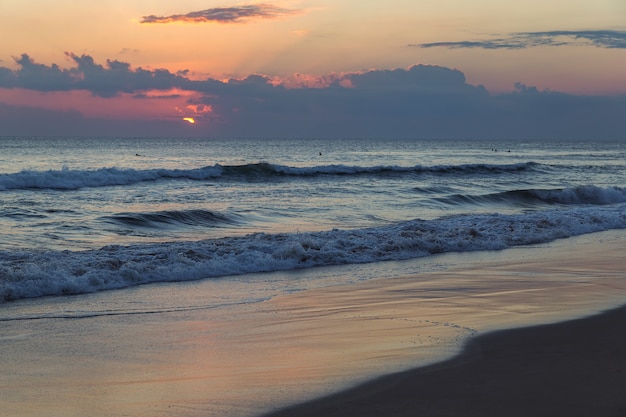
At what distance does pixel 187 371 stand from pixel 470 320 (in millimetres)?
3537

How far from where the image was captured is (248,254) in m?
12.6

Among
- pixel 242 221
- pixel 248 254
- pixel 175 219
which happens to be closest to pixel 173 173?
pixel 242 221

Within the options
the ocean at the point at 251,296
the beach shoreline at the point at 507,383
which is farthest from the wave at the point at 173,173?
the beach shoreline at the point at 507,383

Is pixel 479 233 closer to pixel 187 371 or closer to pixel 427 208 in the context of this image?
pixel 427 208

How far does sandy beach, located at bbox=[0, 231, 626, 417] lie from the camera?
532 cm

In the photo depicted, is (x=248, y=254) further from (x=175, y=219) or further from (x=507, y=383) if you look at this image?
(x=175, y=219)

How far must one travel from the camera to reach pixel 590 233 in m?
17.9

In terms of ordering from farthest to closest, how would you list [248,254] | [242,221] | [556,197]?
1. [556,197]
2. [242,221]
3. [248,254]

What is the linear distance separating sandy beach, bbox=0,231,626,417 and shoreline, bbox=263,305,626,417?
2cm

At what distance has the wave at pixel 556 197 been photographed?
2984cm

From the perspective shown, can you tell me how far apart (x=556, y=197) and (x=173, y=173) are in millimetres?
19132

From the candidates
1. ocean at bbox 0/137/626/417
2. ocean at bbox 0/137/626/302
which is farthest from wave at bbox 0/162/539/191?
ocean at bbox 0/137/626/417

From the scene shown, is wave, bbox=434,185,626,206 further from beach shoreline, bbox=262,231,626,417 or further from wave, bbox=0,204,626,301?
beach shoreline, bbox=262,231,626,417

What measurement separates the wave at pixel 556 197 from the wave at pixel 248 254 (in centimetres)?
1085
